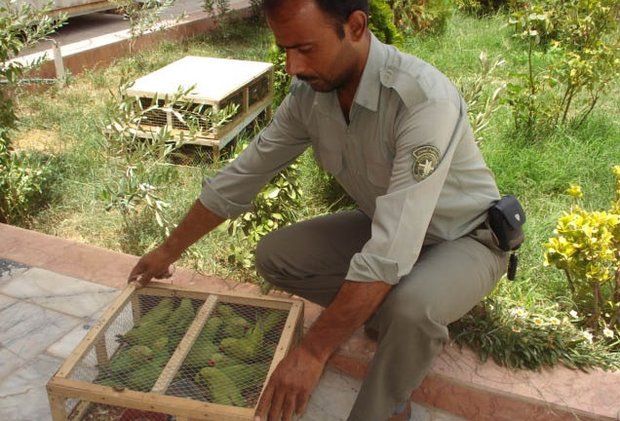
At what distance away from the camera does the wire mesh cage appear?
1.76 meters

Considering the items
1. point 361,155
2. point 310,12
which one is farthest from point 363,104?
point 310,12

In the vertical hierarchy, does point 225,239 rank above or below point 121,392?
below

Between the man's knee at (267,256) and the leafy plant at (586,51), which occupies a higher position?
the leafy plant at (586,51)

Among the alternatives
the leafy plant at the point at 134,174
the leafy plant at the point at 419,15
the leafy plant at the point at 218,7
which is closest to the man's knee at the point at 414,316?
the leafy plant at the point at 134,174

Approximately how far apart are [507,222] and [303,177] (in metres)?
2.18

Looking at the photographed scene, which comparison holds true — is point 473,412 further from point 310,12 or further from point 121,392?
point 310,12

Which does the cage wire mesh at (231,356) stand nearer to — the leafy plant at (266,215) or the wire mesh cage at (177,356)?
the wire mesh cage at (177,356)

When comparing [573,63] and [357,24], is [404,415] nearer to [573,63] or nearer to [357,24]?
[357,24]

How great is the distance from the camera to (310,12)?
70.4 inches

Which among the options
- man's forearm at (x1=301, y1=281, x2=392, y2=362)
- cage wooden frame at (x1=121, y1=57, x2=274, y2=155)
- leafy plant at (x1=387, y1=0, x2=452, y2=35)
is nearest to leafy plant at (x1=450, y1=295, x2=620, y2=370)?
man's forearm at (x1=301, y1=281, x2=392, y2=362)

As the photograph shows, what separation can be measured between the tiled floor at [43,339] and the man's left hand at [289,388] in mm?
722

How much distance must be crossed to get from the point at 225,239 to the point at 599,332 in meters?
1.93

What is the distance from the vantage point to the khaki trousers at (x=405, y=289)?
188 cm

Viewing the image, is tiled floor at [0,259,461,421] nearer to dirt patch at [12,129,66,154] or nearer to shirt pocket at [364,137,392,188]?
shirt pocket at [364,137,392,188]
